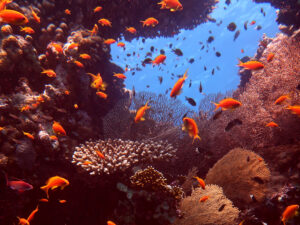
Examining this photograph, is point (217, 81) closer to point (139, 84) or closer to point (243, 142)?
point (139, 84)

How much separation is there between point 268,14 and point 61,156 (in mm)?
48513

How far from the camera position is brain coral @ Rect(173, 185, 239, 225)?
3590 mm

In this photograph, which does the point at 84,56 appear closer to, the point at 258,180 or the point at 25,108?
the point at 25,108

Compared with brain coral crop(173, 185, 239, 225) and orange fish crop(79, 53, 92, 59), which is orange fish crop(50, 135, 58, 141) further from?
brain coral crop(173, 185, 239, 225)

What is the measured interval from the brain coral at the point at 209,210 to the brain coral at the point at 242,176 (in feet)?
1.47

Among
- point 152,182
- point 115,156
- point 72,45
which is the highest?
point 72,45

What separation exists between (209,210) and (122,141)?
2600 mm

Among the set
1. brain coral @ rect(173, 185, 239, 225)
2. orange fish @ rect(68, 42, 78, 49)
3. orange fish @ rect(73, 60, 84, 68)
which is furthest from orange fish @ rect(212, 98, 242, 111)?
orange fish @ rect(68, 42, 78, 49)

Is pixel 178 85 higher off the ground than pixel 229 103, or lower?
higher

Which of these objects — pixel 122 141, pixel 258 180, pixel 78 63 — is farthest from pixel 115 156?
pixel 258 180

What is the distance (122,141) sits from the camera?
5.12 m

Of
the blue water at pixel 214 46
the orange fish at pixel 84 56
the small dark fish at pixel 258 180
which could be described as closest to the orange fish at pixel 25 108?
the orange fish at pixel 84 56

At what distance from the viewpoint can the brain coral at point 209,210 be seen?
3.59m

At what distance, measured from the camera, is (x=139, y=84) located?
252 feet
